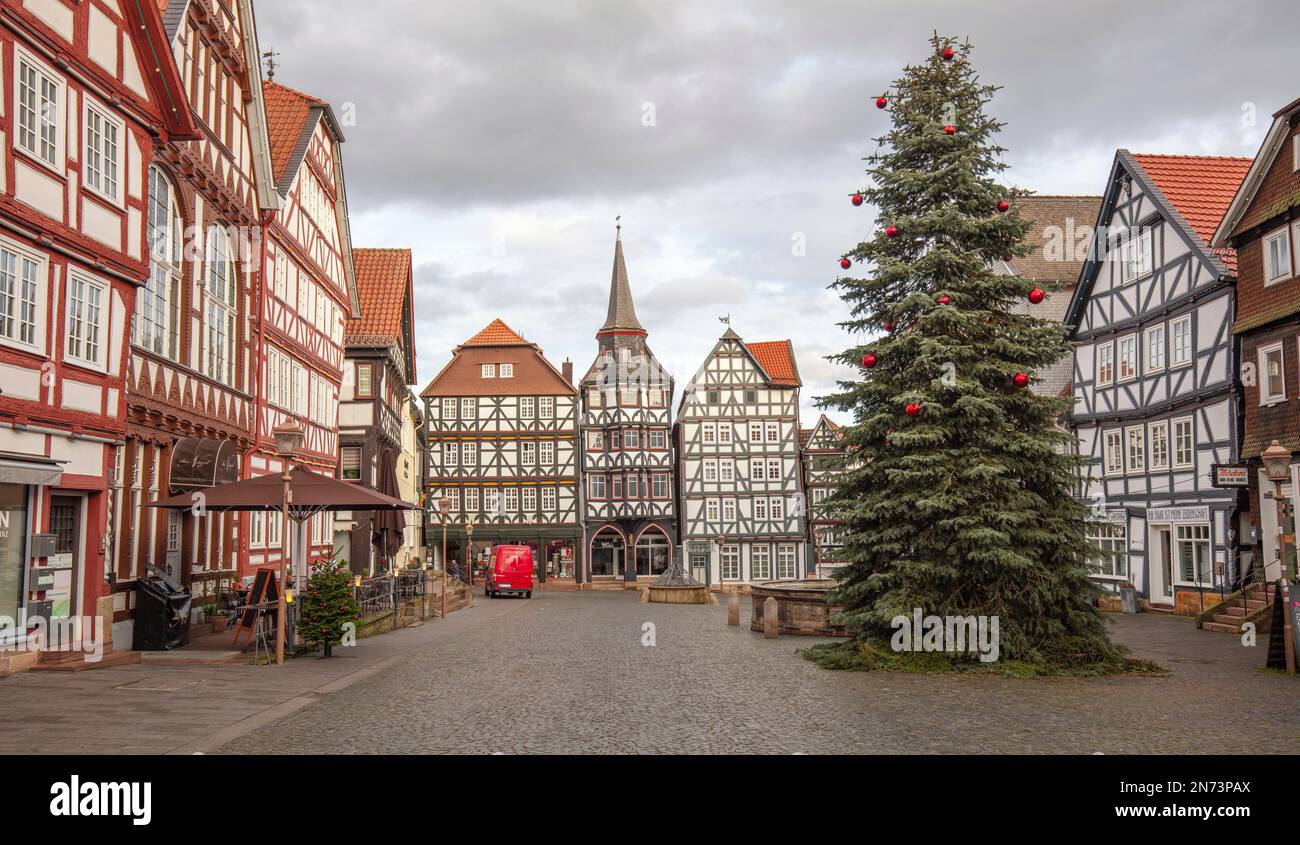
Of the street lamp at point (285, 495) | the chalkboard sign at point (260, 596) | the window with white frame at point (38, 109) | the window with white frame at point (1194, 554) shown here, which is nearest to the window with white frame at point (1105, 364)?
the window with white frame at point (1194, 554)

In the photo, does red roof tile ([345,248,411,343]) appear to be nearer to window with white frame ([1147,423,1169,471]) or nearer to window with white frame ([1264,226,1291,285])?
window with white frame ([1147,423,1169,471])

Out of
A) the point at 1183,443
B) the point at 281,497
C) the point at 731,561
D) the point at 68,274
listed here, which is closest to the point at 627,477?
the point at 731,561

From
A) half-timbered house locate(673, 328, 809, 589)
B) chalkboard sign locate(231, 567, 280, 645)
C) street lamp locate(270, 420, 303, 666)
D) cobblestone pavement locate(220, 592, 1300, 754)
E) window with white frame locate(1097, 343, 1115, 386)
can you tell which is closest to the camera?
cobblestone pavement locate(220, 592, 1300, 754)

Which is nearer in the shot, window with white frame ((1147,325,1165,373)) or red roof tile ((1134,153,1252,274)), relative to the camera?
red roof tile ((1134,153,1252,274))

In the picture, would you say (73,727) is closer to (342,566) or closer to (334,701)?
(334,701)

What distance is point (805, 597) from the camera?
23328 mm

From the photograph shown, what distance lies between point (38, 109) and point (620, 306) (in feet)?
174

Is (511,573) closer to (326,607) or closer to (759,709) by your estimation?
(326,607)

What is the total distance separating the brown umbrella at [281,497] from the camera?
54.7ft

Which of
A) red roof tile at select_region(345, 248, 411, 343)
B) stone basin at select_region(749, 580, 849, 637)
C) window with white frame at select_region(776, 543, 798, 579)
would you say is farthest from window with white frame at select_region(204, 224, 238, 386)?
window with white frame at select_region(776, 543, 798, 579)

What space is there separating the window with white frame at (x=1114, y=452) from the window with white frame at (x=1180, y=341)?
358 centimetres

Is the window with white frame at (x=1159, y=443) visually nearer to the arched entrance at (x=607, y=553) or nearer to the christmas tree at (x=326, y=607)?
the christmas tree at (x=326, y=607)

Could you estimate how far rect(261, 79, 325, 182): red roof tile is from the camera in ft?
94.9

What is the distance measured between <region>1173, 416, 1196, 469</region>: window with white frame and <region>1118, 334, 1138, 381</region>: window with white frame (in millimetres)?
2653
